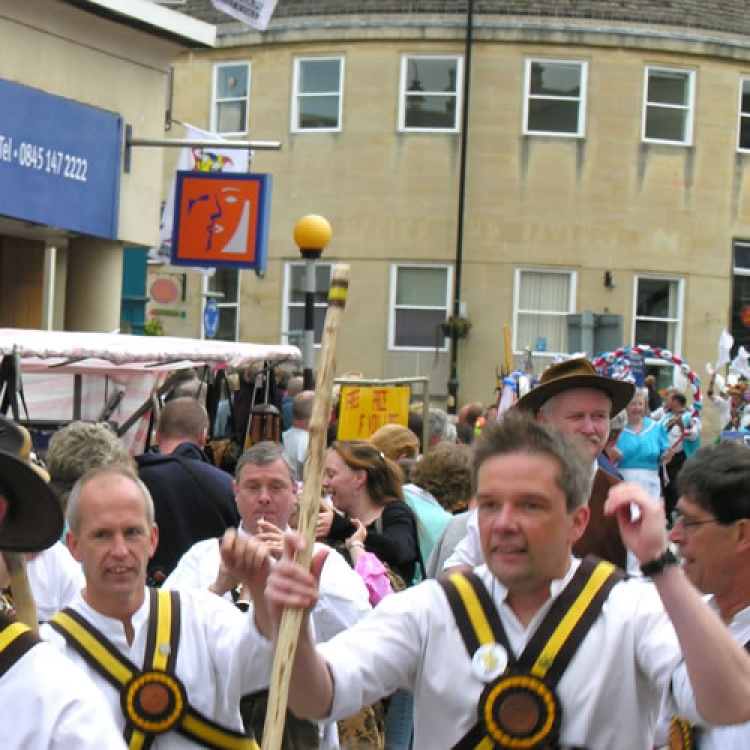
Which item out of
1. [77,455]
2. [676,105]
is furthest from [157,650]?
[676,105]

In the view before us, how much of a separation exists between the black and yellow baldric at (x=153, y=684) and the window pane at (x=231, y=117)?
27.9 metres

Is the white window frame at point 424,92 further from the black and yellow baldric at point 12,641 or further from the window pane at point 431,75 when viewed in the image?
the black and yellow baldric at point 12,641

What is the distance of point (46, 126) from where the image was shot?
648 inches

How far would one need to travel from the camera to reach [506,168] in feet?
100

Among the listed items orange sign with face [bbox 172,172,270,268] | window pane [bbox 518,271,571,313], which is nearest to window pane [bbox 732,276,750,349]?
window pane [bbox 518,271,571,313]

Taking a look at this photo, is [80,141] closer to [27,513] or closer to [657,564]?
[27,513]

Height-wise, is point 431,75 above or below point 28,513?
above

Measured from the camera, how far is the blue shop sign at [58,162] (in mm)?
15969

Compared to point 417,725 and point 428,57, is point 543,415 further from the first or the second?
point 428,57

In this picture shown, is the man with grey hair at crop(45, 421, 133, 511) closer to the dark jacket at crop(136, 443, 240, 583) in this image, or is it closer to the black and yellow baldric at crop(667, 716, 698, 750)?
the dark jacket at crop(136, 443, 240, 583)

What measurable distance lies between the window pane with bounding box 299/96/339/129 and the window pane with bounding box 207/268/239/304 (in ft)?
10.8

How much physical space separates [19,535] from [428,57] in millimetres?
27801

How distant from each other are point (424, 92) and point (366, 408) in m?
16.9

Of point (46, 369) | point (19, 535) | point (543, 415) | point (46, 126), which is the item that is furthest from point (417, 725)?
point (46, 126)
